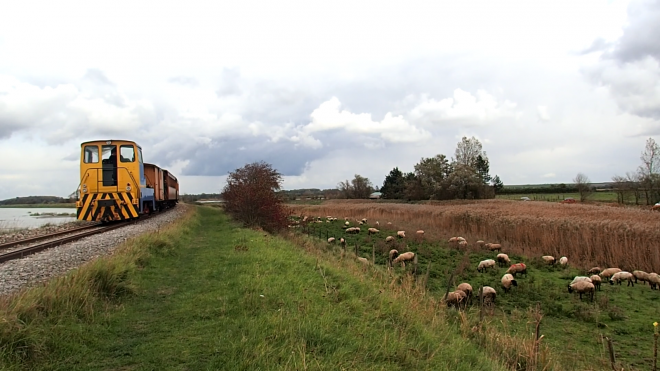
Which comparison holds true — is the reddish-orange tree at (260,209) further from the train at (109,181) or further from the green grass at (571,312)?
the green grass at (571,312)

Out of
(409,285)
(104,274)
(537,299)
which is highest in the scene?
(104,274)

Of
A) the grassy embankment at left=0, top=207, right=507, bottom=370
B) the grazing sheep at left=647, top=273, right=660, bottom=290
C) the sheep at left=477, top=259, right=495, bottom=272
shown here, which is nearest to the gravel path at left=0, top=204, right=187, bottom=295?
the grassy embankment at left=0, top=207, right=507, bottom=370

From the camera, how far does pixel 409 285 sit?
9039mm

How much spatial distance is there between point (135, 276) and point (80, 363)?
3.87 metres

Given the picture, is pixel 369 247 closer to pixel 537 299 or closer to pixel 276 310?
pixel 537 299

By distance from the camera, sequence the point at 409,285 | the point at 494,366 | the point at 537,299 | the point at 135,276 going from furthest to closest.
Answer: the point at 537,299, the point at 409,285, the point at 135,276, the point at 494,366

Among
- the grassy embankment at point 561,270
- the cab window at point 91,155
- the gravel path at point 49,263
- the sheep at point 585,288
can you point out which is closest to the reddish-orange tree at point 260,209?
the grassy embankment at point 561,270

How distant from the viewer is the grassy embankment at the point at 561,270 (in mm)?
8172

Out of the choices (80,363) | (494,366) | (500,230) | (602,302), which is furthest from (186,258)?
(500,230)

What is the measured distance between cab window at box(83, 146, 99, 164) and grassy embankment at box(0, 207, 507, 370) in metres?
11.4

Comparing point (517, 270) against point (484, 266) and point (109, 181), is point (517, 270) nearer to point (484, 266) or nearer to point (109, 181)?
point (484, 266)

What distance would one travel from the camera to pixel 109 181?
59.0 ft

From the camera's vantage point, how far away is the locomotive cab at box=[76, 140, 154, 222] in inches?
671

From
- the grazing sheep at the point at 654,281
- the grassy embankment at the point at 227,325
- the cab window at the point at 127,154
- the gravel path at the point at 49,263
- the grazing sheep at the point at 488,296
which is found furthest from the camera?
the cab window at the point at 127,154
